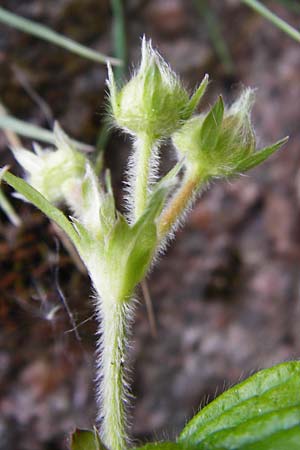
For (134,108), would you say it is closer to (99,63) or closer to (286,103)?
(99,63)

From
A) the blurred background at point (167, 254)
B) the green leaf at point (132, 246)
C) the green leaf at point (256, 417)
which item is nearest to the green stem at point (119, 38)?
the blurred background at point (167, 254)

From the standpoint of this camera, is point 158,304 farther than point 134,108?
Yes

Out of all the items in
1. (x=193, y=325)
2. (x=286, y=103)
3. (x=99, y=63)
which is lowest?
(x=193, y=325)

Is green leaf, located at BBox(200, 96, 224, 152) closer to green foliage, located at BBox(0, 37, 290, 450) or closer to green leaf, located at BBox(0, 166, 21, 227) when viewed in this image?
green foliage, located at BBox(0, 37, 290, 450)

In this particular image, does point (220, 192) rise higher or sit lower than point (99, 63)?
lower

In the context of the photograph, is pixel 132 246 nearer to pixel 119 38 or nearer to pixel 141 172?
pixel 141 172

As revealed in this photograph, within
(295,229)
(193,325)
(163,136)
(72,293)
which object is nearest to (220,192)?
(295,229)

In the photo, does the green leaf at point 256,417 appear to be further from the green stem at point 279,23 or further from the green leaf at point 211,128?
the green stem at point 279,23
